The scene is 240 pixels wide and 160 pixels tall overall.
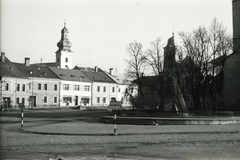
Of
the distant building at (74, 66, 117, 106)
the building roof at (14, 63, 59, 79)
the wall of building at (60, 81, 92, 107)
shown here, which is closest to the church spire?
the distant building at (74, 66, 117, 106)

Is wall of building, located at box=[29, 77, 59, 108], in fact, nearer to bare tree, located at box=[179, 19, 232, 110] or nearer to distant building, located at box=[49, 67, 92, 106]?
distant building, located at box=[49, 67, 92, 106]

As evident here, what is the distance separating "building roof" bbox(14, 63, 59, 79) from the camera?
67.6 metres

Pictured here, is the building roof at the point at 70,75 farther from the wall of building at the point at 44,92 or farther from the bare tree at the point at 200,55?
the bare tree at the point at 200,55

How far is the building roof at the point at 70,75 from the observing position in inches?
2950

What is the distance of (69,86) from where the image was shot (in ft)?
247

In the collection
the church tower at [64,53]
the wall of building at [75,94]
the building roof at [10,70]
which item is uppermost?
the church tower at [64,53]

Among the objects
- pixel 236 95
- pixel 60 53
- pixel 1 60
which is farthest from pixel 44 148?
pixel 60 53

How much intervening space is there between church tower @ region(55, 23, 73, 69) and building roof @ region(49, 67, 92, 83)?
1986 centimetres

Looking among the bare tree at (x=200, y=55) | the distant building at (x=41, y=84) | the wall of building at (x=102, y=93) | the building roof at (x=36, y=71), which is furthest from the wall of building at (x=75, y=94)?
the bare tree at (x=200, y=55)

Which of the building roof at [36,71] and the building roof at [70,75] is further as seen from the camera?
the building roof at [70,75]

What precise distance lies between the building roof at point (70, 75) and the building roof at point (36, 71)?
1901mm

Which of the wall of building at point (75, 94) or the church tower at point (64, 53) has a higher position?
the church tower at point (64, 53)

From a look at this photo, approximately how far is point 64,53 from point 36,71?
3087 centimetres

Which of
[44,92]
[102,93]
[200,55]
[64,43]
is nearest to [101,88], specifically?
[102,93]
